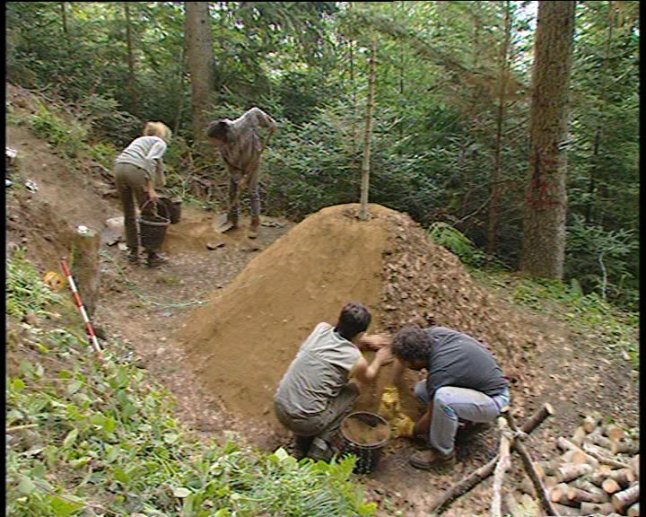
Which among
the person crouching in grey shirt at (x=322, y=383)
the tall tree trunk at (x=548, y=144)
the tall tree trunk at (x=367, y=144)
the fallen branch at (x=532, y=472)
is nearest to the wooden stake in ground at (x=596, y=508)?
the fallen branch at (x=532, y=472)

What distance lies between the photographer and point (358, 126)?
6.88 meters

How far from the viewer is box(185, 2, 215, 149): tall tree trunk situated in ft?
17.9

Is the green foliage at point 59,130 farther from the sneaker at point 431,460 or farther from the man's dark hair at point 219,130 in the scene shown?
the sneaker at point 431,460

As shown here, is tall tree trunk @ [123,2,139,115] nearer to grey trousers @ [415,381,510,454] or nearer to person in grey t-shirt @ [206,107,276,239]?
person in grey t-shirt @ [206,107,276,239]

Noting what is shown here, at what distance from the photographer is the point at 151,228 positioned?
5.62 m

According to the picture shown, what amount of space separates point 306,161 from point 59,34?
121 inches

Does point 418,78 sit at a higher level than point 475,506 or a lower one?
higher

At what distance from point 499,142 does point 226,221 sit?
335 centimetres

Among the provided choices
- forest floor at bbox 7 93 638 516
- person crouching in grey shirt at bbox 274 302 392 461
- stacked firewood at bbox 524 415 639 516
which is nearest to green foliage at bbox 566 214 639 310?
forest floor at bbox 7 93 638 516

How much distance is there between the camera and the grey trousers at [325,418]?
3.33 meters

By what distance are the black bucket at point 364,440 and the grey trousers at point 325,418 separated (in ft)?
0.20

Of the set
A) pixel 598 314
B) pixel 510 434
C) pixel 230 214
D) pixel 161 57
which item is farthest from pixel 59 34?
pixel 598 314

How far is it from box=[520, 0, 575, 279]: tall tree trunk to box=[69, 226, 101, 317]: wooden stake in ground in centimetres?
452

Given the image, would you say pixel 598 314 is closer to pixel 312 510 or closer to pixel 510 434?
pixel 510 434
